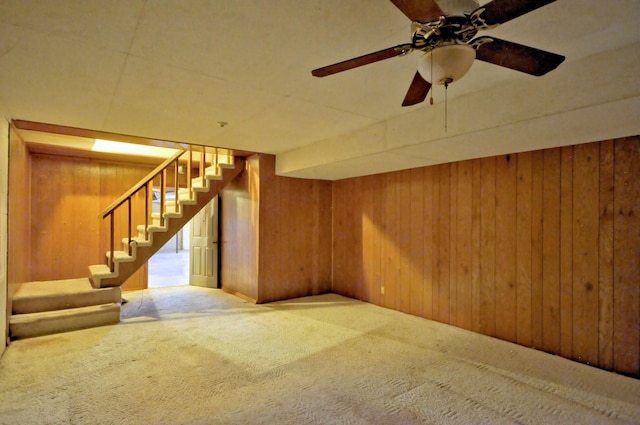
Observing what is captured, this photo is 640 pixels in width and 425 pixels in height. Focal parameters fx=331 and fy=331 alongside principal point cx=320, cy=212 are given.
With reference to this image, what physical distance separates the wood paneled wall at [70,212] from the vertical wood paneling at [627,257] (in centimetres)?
617

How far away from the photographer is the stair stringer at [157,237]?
4.21 m

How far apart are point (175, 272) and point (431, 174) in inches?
253

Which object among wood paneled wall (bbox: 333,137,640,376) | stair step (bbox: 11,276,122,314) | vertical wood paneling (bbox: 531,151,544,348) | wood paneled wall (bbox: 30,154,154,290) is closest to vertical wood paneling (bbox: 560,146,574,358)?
wood paneled wall (bbox: 333,137,640,376)

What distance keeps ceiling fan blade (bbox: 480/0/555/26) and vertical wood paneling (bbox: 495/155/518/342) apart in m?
2.49

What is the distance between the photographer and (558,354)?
303 cm

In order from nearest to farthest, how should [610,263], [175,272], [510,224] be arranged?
[610,263]
[510,224]
[175,272]

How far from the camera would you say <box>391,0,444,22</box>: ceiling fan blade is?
115cm

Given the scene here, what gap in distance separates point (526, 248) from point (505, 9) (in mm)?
2694

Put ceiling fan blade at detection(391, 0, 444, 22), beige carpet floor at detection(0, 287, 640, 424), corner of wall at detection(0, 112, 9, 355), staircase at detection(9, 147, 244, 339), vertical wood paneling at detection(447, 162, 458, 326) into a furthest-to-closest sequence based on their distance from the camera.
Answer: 1. vertical wood paneling at detection(447, 162, 458, 326)
2. staircase at detection(9, 147, 244, 339)
3. corner of wall at detection(0, 112, 9, 355)
4. beige carpet floor at detection(0, 287, 640, 424)
5. ceiling fan blade at detection(391, 0, 444, 22)

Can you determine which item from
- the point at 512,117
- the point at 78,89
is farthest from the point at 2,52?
the point at 512,117

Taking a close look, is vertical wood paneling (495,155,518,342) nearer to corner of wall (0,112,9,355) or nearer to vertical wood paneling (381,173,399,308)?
vertical wood paneling (381,173,399,308)

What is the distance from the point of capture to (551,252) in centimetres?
310

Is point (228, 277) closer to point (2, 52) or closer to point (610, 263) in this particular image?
point (2, 52)

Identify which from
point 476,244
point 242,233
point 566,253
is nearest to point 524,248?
point 566,253
